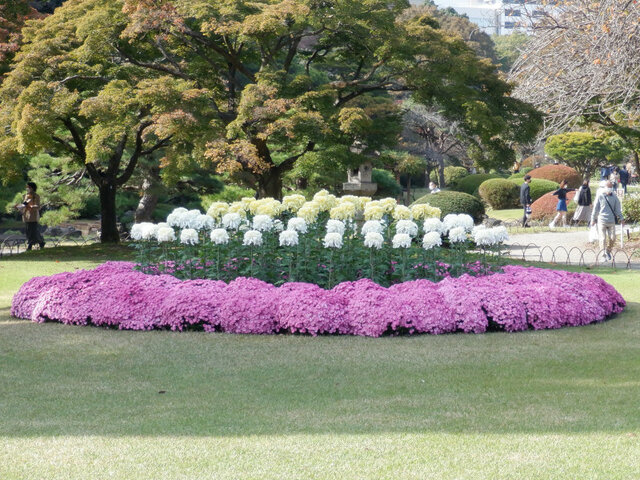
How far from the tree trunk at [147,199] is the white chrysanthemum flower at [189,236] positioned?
1289 centimetres

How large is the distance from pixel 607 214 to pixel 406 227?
276 inches

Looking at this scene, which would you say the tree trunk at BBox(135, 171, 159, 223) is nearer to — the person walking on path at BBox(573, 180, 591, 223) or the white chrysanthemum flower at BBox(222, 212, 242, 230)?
the person walking on path at BBox(573, 180, 591, 223)

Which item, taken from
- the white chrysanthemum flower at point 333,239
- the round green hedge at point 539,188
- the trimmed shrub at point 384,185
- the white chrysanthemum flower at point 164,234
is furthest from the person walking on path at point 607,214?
the round green hedge at point 539,188

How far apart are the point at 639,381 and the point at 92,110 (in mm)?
11802

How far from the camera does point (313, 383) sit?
19.4 feet

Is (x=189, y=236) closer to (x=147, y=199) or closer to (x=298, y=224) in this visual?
(x=298, y=224)

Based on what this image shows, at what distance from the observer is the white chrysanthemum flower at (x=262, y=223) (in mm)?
9250

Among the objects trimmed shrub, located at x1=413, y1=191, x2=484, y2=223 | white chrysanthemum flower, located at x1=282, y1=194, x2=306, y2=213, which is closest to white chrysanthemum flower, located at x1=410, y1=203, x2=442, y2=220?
white chrysanthemum flower, located at x1=282, y1=194, x2=306, y2=213

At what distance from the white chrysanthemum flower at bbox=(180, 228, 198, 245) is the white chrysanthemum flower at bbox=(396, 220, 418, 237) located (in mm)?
2440

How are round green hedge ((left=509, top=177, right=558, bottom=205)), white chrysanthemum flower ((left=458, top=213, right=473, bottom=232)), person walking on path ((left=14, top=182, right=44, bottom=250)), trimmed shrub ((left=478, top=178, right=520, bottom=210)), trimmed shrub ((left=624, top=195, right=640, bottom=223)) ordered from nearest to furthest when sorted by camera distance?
white chrysanthemum flower ((left=458, top=213, right=473, bottom=232)) < person walking on path ((left=14, top=182, right=44, bottom=250)) < trimmed shrub ((left=624, top=195, right=640, bottom=223)) < round green hedge ((left=509, top=177, right=558, bottom=205)) < trimmed shrub ((left=478, top=178, right=520, bottom=210))

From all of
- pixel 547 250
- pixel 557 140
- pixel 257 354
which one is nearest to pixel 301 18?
pixel 547 250

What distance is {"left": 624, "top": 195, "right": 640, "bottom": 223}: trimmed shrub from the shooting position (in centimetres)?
2082

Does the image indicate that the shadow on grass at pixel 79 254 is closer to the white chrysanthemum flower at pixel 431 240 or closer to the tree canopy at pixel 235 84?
the tree canopy at pixel 235 84

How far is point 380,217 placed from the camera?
9695 mm
